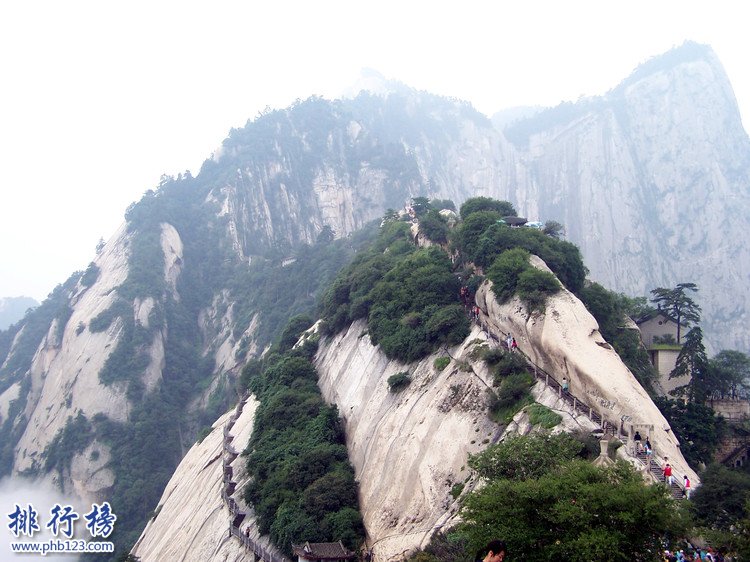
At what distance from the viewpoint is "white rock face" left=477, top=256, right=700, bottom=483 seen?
21.8 m

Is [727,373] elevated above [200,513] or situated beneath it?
elevated above

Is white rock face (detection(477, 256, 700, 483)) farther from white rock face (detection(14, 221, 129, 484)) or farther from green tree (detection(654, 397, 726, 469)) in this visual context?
white rock face (detection(14, 221, 129, 484))

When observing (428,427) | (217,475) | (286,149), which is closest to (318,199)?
(286,149)

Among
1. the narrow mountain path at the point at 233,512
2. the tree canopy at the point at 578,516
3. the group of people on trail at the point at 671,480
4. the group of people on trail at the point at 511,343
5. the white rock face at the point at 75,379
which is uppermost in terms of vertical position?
the tree canopy at the point at 578,516

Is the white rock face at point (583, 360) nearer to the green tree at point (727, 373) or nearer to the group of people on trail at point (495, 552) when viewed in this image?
the green tree at point (727, 373)

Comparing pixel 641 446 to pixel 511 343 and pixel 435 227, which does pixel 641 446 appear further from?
pixel 435 227

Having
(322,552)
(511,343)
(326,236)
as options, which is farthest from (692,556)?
(326,236)

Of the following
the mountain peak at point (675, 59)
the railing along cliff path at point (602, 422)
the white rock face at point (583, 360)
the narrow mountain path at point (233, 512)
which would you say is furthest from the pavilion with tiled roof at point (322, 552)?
the mountain peak at point (675, 59)

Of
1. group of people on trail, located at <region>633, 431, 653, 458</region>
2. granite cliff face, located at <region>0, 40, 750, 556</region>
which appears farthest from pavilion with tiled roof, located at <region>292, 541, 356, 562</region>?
granite cliff face, located at <region>0, 40, 750, 556</region>

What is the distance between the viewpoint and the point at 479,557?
808 centimetres

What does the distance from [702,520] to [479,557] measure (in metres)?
11.6

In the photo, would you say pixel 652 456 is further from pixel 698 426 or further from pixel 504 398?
pixel 698 426

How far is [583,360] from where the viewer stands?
2398cm

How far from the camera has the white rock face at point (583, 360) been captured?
2178cm
